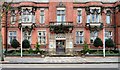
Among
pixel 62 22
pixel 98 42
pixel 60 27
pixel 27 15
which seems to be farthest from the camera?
pixel 27 15

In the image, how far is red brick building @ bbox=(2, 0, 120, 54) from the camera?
4181 cm

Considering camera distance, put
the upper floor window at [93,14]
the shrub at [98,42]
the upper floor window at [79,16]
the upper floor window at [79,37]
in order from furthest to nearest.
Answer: the upper floor window at [79,16] < the upper floor window at [79,37] < the upper floor window at [93,14] < the shrub at [98,42]

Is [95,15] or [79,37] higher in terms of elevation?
[95,15]

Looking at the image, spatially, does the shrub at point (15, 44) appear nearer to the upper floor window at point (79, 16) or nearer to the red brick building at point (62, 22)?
the red brick building at point (62, 22)

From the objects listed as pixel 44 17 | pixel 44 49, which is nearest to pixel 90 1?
pixel 44 17

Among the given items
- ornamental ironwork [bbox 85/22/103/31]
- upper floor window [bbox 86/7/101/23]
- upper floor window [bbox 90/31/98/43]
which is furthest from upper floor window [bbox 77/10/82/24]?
upper floor window [bbox 90/31/98/43]

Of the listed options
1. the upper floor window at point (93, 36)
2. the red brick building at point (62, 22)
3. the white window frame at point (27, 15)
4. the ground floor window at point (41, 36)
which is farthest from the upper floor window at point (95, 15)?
the white window frame at point (27, 15)

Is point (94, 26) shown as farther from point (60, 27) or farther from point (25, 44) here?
point (25, 44)

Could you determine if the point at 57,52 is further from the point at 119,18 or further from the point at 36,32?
the point at 119,18

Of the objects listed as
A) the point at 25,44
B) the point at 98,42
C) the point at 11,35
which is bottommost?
the point at 25,44

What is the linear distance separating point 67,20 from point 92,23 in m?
3.99

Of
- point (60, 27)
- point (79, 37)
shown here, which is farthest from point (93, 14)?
point (60, 27)

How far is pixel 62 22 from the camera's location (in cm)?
4131

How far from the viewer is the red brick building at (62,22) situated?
41.8 meters
